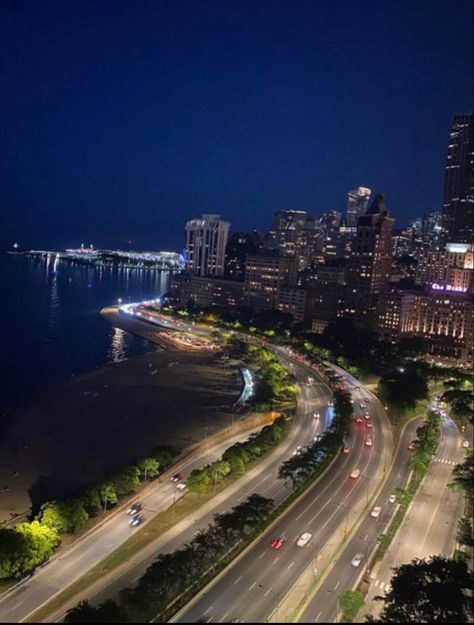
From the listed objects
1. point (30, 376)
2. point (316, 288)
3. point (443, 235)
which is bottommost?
point (30, 376)

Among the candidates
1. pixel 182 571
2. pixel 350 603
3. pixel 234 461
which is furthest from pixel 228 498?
pixel 350 603

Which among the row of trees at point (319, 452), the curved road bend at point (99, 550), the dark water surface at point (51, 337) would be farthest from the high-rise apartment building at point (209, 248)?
the curved road bend at point (99, 550)

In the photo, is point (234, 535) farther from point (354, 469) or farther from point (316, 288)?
point (316, 288)

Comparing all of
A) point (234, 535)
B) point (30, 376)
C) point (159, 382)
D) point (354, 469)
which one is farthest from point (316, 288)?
point (234, 535)

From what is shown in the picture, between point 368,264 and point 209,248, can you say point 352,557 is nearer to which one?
point 368,264

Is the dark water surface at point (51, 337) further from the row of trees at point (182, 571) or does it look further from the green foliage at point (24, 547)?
the row of trees at point (182, 571)

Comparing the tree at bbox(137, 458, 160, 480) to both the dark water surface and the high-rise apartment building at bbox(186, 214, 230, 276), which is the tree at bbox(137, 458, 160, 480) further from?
the high-rise apartment building at bbox(186, 214, 230, 276)
